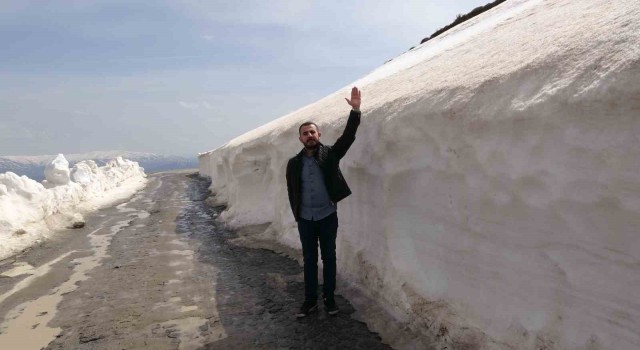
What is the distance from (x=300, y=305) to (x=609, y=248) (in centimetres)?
395

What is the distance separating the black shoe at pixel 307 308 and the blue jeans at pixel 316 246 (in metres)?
0.06

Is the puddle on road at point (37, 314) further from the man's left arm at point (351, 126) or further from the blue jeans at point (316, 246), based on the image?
the man's left arm at point (351, 126)

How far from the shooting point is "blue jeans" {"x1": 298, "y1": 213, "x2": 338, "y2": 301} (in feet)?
17.9

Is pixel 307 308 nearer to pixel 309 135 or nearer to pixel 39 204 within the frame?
pixel 309 135

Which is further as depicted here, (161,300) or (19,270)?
(19,270)

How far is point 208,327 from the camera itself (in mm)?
5508

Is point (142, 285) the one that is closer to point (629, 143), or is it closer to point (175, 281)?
point (175, 281)

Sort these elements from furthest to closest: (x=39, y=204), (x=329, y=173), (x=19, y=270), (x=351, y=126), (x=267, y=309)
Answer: (x=39, y=204), (x=19, y=270), (x=267, y=309), (x=329, y=173), (x=351, y=126)

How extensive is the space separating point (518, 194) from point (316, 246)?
103 inches

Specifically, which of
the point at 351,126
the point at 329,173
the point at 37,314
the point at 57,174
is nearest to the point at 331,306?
the point at 329,173

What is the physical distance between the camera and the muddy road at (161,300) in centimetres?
516

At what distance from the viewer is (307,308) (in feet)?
18.3

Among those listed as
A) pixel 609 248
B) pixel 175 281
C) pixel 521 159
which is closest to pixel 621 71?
pixel 521 159

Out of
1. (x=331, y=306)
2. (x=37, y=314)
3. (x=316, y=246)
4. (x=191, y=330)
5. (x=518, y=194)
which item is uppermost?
(x=518, y=194)
